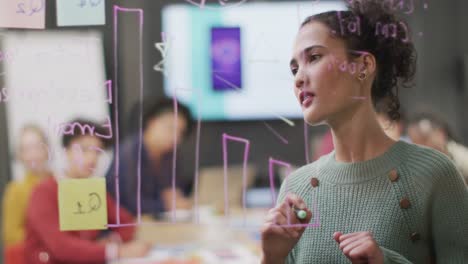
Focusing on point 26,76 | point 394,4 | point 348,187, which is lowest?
point 348,187

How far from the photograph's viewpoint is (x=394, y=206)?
0.83 meters

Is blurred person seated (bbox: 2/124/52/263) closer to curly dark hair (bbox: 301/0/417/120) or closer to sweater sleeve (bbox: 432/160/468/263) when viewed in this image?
curly dark hair (bbox: 301/0/417/120)

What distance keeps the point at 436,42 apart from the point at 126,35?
50 centimetres

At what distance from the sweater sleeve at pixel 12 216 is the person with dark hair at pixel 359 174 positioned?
1.44 feet

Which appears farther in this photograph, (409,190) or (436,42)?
(436,42)

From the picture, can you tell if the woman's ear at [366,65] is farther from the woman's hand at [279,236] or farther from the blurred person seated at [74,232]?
the blurred person seated at [74,232]

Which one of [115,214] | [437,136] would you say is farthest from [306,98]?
[115,214]

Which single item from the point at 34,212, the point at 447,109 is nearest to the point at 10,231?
the point at 34,212

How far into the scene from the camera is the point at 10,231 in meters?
1.01

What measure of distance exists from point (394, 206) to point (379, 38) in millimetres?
251

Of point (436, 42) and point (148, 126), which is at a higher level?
point (436, 42)

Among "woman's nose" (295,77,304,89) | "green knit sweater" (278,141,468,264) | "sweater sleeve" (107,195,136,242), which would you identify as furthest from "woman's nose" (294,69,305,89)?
"sweater sleeve" (107,195,136,242)

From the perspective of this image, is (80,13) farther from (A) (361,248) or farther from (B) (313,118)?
(A) (361,248)

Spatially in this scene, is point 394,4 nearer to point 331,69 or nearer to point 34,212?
point 331,69
